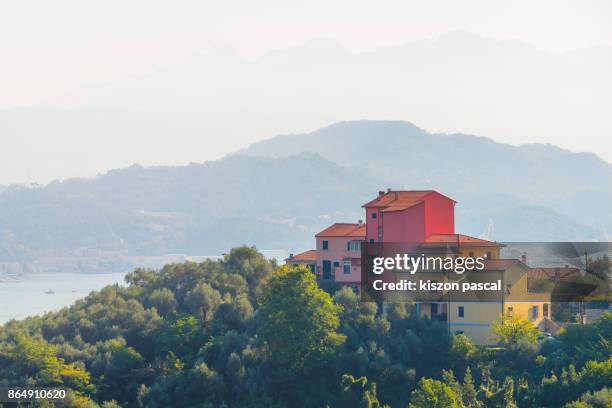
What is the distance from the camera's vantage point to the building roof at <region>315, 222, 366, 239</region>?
203 ft

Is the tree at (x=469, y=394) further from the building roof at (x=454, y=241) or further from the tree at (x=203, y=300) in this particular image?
the tree at (x=203, y=300)

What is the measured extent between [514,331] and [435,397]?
8641 mm

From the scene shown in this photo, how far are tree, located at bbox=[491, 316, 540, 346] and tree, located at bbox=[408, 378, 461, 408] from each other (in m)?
6.99

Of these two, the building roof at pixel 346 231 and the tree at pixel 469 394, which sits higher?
the building roof at pixel 346 231

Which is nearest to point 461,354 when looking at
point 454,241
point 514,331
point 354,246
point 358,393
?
point 514,331

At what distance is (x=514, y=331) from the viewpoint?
175 ft

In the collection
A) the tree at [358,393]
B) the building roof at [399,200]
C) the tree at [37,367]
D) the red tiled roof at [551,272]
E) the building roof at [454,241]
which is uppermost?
the building roof at [399,200]

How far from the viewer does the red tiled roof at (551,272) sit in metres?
58.9

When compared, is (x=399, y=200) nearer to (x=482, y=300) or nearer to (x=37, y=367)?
(x=482, y=300)

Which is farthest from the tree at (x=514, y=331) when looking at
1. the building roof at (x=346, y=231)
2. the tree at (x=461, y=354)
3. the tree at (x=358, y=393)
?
the building roof at (x=346, y=231)

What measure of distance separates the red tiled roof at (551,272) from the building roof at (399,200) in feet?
16.6

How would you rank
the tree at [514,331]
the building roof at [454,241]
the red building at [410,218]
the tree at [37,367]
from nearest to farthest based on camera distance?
the tree at [514,331] → the tree at [37,367] → the building roof at [454,241] → the red building at [410,218]

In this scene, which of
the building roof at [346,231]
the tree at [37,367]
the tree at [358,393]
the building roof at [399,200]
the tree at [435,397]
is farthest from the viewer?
the building roof at [346,231]

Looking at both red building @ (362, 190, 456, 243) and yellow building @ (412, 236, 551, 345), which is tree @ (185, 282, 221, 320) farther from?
yellow building @ (412, 236, 551, 345)
